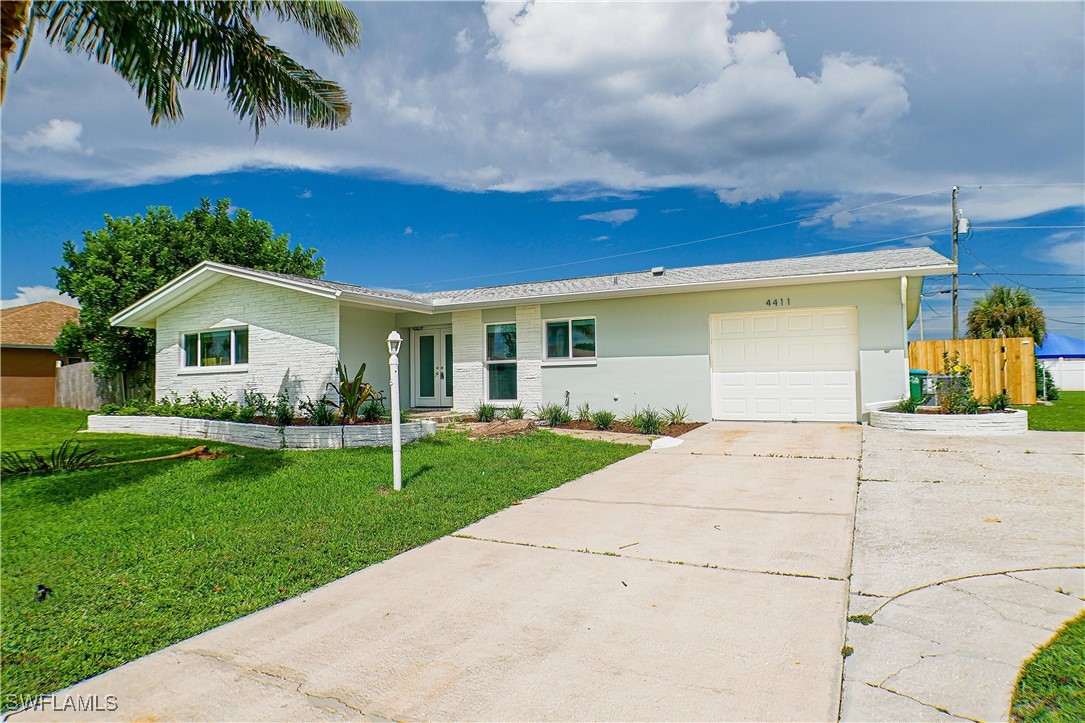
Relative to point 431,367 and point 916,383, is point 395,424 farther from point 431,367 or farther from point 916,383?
point 916,383

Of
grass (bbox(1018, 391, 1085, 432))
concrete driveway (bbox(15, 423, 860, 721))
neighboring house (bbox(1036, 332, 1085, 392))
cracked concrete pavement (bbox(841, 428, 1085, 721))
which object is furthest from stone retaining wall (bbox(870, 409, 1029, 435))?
neighboring house (bbox(1036, 332, 1085, 392))

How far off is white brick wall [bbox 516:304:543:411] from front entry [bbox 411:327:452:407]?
2.26m

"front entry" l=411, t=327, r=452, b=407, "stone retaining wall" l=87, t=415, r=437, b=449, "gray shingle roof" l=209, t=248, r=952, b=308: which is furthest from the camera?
"front entry" l=411, t=327, r=452, b=407

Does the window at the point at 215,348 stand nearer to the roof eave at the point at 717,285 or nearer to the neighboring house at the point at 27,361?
the roof eave at the point at 717,285

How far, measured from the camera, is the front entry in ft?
52.2

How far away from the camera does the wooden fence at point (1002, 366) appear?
16.8m

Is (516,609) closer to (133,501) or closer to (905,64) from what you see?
(133,501)

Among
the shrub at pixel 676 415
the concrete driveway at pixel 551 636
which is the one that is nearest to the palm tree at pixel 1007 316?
the shrub at pixel 676 415

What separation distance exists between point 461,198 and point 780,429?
17.0 m

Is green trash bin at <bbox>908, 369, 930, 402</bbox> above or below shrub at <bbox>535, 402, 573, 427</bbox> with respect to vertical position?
above

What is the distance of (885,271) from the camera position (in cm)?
1091

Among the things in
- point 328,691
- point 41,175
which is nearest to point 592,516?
point 328,691

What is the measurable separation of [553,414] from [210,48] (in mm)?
9453

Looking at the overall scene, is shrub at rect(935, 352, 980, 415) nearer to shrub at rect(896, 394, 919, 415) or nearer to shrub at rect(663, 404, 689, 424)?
shrub at rect(896, 394, 919, 415)
